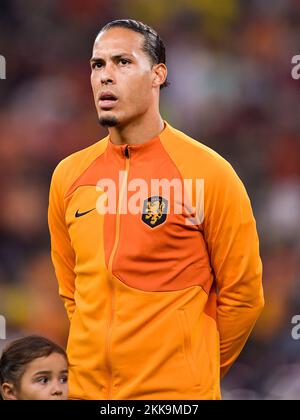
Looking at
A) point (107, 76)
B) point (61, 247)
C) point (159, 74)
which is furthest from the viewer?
point (61, 247)

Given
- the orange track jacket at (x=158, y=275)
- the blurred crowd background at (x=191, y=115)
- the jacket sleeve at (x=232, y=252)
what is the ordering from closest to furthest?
the orange track jacket at (x=158, y=275) < the jacket sleeve at (x=232, y=252) < the blurred crowd background at (x=191, y=115)

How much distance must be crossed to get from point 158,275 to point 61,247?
56 cm

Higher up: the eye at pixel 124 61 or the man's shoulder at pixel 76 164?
the eye at pixel 124 61

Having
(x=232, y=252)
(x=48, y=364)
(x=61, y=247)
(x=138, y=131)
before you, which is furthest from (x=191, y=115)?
(x=48, y=364)

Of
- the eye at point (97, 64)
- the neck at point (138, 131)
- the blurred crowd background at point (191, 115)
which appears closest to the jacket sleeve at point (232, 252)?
the neck at point (138, 131)

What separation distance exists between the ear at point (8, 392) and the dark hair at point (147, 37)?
1.16 meters

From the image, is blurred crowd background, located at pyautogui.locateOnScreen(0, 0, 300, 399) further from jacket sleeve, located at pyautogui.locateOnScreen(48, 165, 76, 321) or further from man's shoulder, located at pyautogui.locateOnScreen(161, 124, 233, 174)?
man's shoulder, located at pyautogui.locateOnScreen(161, 124, 233, 174)

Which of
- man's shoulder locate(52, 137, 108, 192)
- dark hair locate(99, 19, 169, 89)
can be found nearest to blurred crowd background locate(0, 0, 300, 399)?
man's shoulder locate(52, 137, 108, 192)

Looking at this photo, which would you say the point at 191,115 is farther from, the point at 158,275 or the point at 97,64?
the point at 158,275

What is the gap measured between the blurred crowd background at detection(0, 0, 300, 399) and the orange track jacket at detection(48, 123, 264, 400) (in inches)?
78.8

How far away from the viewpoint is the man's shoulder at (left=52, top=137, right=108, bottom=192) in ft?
9.87

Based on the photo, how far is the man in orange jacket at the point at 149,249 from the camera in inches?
107

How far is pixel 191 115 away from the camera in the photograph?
5.27 meters

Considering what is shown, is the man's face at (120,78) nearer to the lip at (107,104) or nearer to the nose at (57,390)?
the lip at (107,104)
